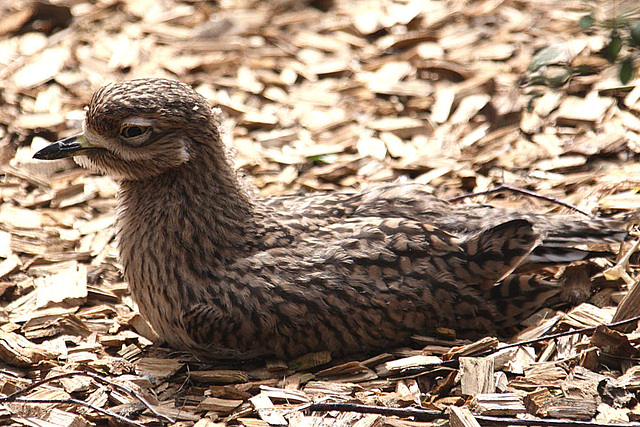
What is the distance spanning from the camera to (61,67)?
5980mm

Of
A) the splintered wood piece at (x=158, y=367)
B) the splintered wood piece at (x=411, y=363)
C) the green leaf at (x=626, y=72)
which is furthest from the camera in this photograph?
the splintered wood piece at (x=158, y=367)

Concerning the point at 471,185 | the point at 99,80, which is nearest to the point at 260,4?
the point at 99,80

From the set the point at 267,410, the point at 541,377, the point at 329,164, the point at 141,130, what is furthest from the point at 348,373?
the point at 329,164

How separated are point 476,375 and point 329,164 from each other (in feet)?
6.67

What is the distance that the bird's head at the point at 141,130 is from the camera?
385 cm

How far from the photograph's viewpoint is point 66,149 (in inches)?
157

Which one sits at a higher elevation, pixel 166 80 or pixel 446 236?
pixel 166 80

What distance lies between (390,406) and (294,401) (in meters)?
0.39

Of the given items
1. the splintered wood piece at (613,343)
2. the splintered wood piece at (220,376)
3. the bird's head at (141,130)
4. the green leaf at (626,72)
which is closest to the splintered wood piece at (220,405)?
the splintered wood piece at (220,376)

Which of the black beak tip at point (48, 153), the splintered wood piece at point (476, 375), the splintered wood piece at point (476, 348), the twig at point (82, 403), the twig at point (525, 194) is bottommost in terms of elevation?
the splintered wood piece at point (476, 348)

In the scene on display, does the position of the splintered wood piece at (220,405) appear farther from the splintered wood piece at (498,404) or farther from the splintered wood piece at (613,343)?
the splintered wood piece at (613,343)

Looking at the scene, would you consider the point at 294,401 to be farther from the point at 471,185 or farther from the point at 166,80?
the point at 471,185

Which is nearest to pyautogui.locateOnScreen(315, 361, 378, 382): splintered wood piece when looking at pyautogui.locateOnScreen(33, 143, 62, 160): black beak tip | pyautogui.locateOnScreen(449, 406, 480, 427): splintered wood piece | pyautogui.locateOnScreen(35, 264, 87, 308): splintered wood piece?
pyautogui.locateOnScreen(449, 406, 480, 427): splintered wood piece

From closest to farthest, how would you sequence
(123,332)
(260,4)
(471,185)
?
(123,332) < (471,185) < (260,4)
